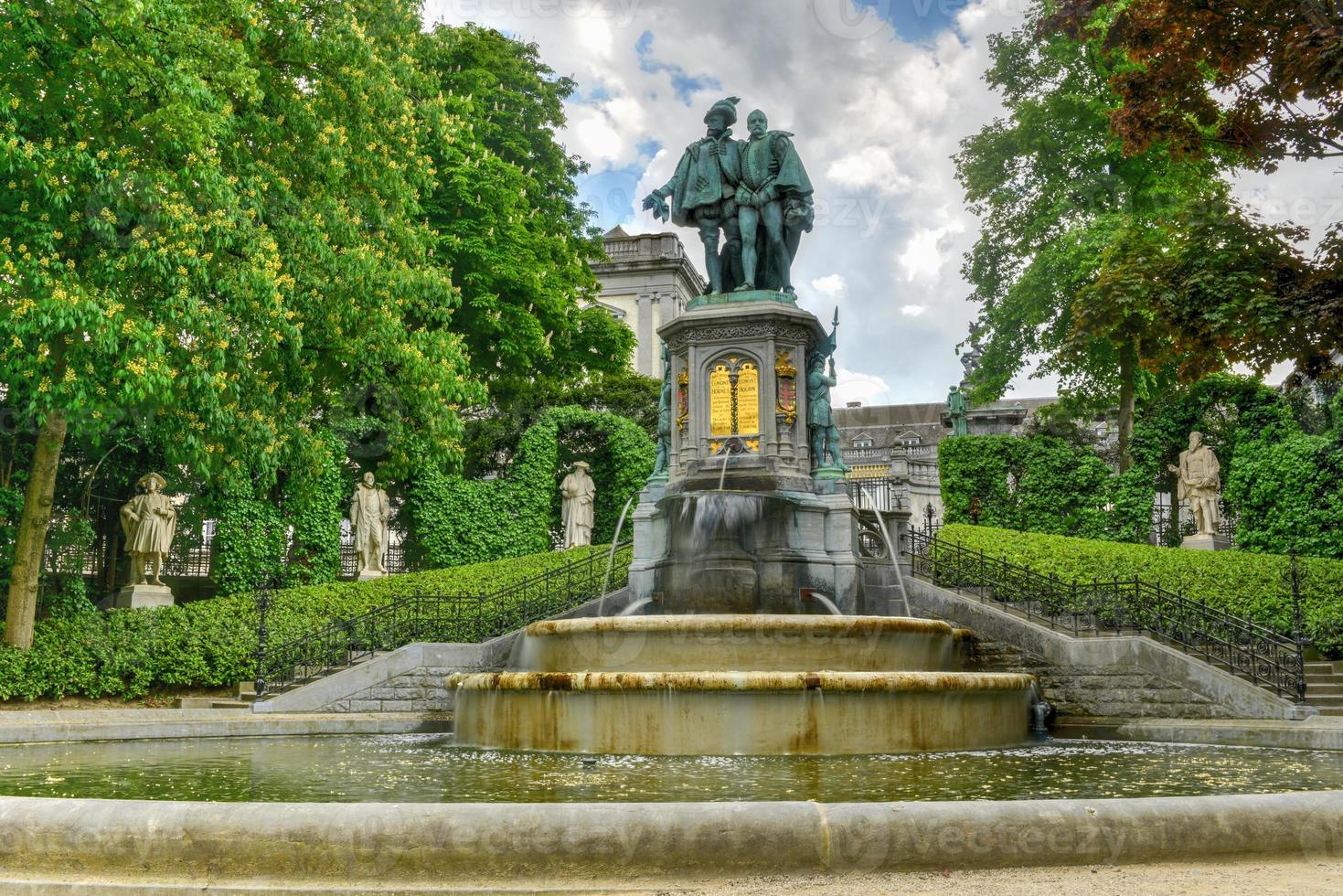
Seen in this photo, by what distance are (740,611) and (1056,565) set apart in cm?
726

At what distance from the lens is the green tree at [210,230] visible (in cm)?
1402

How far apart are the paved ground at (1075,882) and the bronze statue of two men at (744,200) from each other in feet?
42.9

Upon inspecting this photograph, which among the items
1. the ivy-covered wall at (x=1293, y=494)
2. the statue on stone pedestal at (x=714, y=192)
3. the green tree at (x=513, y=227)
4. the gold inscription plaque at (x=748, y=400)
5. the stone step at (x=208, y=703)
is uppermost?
the green tree at (x=513, y=227)

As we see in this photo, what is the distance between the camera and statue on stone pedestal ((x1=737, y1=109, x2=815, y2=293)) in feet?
55.8

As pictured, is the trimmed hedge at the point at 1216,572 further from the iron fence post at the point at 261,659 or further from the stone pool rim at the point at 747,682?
the iron fence post at the point at 261,659

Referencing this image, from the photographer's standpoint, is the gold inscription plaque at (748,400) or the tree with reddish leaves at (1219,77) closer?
the tree with reddish leaves at (1219,77)

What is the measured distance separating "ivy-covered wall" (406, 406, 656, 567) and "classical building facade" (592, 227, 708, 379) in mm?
24776

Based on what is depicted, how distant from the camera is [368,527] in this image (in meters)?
23.6

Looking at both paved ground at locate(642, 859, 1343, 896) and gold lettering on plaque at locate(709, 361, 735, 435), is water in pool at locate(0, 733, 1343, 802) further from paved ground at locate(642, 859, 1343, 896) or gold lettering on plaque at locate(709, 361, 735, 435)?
gold lettering on plaque at locate(709, 361, 735, 435)

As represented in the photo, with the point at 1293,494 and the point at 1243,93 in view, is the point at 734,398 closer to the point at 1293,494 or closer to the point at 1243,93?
the point at 1243,93

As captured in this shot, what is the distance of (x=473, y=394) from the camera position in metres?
21.2

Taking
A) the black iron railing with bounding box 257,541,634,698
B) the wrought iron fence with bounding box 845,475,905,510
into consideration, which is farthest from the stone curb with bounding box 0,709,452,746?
the wrought iron fence with bounding box 845,475,905,510

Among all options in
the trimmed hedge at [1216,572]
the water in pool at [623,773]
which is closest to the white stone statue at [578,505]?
the trimmed hedge at [1216,572]

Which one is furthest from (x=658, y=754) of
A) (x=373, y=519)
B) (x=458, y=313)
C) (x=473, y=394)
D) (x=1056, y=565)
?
(x=458, y=313)
